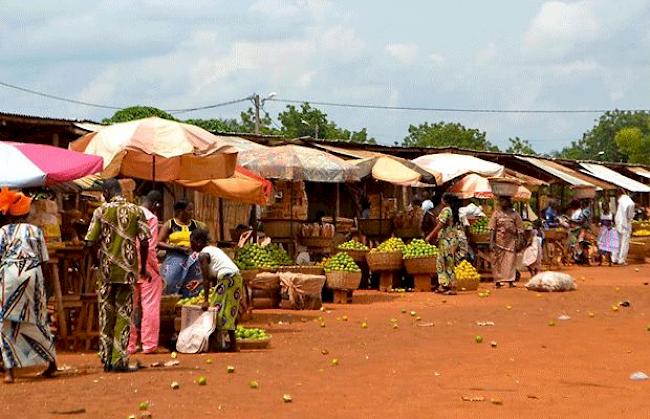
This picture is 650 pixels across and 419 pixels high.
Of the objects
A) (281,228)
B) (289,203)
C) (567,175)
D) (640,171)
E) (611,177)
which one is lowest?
(281,228)

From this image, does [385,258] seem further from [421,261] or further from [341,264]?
[341,264]

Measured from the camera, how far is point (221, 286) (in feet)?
34.7

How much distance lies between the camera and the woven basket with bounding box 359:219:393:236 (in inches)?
834

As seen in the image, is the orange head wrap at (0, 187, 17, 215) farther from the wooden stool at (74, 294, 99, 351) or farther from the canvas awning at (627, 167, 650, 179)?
the canvas awning at (627, 167, 650, 179)

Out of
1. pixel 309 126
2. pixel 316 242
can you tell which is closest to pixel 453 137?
pixel 309 126

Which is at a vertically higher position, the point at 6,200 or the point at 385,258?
the point at 6,200

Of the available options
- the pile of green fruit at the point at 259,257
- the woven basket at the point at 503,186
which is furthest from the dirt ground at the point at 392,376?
the woven basket at the point at 503,186

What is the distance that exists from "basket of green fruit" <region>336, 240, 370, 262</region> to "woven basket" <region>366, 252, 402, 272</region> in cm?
13

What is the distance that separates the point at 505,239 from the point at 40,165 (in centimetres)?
1136

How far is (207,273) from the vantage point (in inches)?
414

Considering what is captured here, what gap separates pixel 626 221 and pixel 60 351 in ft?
66.6

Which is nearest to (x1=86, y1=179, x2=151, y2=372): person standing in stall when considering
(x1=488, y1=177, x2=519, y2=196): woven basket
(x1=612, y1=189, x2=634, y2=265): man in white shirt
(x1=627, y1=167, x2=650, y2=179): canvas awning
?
(x1=488, y1=177, x2=519, y2=196): woven basket

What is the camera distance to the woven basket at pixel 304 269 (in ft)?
53.2

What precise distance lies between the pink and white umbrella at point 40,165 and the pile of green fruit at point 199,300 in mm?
1681
